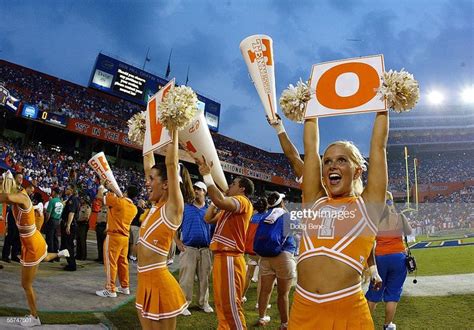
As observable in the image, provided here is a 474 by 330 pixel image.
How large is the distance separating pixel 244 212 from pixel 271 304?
3526 mm

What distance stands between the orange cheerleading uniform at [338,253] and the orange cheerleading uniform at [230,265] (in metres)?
1.73

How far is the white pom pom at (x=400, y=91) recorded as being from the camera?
2215 mm

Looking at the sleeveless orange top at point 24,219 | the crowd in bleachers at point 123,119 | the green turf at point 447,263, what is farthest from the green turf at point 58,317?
the crowd in bleachers at point 123,119

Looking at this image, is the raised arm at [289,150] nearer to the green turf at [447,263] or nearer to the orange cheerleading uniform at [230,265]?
the orange cheerleading uniform at [230,265]

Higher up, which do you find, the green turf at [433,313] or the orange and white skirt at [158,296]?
the orange and white skirt at [158,296]

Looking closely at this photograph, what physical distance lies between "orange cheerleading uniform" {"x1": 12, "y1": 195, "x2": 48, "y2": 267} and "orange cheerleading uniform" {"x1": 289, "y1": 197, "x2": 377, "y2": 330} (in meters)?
3.92

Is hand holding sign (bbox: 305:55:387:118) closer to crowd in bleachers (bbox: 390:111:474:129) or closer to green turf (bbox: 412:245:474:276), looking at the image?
green turf (bbox: 412:245:474:276)

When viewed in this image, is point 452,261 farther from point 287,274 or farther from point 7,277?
point 7,277

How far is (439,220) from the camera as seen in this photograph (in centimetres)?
3303

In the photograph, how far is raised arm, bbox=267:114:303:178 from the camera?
2.72 meters

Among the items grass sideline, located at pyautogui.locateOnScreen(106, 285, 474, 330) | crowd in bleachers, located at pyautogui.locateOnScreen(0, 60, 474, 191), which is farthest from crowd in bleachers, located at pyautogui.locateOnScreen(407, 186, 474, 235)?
grass sideline, located at pyautogui.locateOnScreen(106, 285, 474, 330)

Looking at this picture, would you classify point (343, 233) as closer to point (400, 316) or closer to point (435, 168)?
point (400, 316)

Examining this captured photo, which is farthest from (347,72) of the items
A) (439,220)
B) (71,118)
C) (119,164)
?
(439,220)

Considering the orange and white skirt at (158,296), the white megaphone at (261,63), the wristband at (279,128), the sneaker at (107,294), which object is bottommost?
the sneaker at (107,294)
